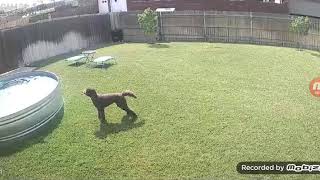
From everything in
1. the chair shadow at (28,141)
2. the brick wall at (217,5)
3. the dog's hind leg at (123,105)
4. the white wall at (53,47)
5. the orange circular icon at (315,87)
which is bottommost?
the chair shadow at (28,141)

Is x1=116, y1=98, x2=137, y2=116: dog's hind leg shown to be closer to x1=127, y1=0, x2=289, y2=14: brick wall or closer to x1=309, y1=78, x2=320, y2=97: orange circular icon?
x1=309, y1=78, x2=320, y2=97: orange circular icon

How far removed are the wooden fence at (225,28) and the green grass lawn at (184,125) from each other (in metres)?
4.33

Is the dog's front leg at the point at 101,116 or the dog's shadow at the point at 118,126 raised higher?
the dog's front leg at the point at 101,116

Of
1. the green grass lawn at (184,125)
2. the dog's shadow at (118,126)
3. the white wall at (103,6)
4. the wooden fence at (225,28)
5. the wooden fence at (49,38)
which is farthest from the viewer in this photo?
the white wall at (103,6)

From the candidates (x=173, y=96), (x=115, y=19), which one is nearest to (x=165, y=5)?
(x=115, y=19)

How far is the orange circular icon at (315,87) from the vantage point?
1298 centimetres

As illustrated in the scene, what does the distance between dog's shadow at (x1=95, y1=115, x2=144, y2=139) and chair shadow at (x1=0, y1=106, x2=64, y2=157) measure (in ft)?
4.57

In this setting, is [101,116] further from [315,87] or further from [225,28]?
[225,28]

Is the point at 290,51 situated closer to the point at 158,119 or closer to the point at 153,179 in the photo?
the point at 158,119

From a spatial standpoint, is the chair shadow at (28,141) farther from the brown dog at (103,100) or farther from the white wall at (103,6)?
the white wall at (103,6)

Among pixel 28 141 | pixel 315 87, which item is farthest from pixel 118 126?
pixel 315 87

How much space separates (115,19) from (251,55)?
10234mm

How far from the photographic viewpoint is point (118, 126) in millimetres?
10711

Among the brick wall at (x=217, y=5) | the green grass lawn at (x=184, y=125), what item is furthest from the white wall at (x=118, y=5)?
the green grass lawn at (x=184, y=125)
